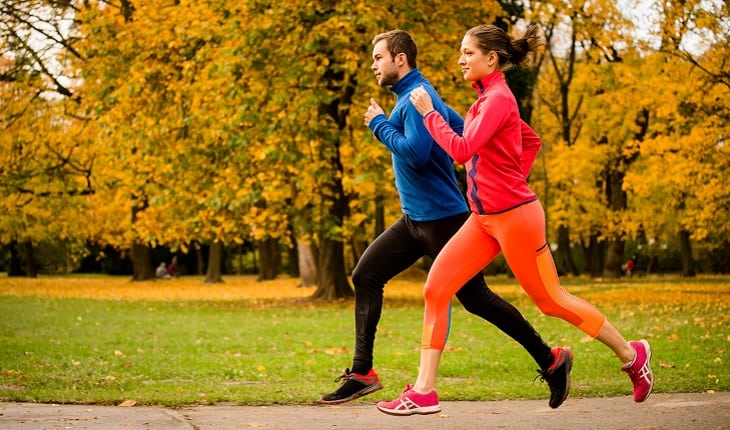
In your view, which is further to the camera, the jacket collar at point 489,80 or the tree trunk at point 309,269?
the tree trunk at point 309,269

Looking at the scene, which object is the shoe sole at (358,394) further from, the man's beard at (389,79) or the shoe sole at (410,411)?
the man's beard at (389,79)

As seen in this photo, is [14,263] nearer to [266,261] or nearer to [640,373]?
[266,261]

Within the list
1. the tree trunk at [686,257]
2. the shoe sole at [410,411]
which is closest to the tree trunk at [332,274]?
the shoe sole at [410,411]

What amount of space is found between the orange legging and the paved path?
2.24ft

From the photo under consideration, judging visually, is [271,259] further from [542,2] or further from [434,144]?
[434,144]

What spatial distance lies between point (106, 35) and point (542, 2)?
450 inches

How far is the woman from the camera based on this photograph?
552 cm

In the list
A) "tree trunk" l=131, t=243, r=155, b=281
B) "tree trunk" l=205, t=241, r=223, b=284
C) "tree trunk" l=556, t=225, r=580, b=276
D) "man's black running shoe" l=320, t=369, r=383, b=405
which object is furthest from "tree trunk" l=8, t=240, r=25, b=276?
"man's black running shoe" l=320, t=369, r=383, b=405

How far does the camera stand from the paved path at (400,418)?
5.95 m

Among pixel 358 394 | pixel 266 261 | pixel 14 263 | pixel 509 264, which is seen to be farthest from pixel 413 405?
pixel 14 263

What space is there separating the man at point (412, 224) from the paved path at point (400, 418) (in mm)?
280

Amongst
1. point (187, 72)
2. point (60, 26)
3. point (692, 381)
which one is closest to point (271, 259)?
point (60, 26)

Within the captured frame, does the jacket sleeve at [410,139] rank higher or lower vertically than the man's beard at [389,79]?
lower

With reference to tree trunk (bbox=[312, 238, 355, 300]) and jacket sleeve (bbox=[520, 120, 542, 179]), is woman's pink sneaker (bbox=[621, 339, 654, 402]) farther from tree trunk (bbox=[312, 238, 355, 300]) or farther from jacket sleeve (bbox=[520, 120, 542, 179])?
tree trunk (bbox=[312, 238, 355, 300])
